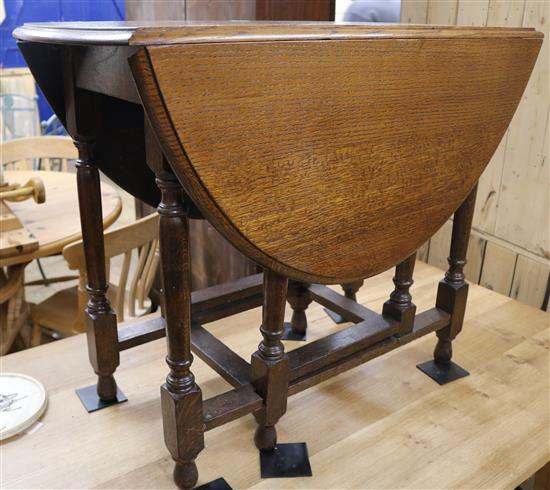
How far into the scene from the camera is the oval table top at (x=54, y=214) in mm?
1796

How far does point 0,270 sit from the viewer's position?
209 centimetres

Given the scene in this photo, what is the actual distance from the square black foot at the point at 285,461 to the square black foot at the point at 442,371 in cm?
40

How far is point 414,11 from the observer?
198cm

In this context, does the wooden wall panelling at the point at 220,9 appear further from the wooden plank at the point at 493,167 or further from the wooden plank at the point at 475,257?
the wooden plank at the point at 475,257

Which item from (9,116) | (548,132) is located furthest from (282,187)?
(9,116)

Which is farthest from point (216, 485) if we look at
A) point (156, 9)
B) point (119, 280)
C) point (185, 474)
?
point (156, 9)

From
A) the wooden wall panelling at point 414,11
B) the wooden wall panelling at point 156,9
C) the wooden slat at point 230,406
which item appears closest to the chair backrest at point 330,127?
the wooden slat at point 230,406

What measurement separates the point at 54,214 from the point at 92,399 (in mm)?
990

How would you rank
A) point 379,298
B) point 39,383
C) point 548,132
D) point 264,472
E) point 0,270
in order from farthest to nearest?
point 0,270 → point 379,298 → point 548,132 → point 39,383 → point 264,472

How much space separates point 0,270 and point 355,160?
1609 millimetres

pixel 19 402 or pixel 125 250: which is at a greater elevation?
pixel 125 250

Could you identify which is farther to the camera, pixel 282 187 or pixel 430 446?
pixel 430 446

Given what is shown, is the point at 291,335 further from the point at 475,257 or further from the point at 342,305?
the point at 475,257

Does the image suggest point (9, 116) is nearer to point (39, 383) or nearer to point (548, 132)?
point (39, 383)
